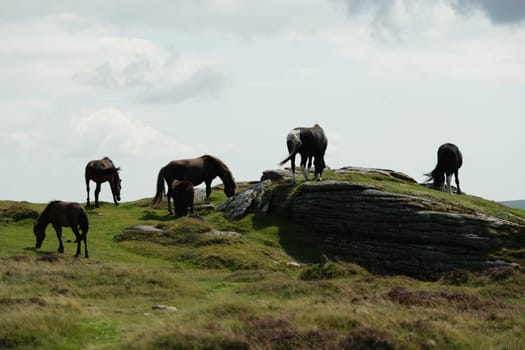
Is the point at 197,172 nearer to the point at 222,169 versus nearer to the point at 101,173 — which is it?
the point at 222,169

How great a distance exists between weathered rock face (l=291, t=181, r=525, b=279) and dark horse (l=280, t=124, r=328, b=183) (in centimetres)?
Answer: 309

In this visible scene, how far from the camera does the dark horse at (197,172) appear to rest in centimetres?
4572

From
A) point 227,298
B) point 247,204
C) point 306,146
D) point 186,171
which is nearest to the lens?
point 227,298

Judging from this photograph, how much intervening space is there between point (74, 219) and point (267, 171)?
18442 mm

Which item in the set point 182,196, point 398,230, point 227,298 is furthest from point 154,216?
point 227,298

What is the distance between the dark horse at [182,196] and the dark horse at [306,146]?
19.7ft

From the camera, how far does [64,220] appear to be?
32219 millimetres

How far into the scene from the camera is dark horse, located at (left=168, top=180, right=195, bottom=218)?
135 feet

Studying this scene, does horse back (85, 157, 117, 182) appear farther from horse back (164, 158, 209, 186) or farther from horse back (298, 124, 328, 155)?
horse back (298, 124, 328, 155)

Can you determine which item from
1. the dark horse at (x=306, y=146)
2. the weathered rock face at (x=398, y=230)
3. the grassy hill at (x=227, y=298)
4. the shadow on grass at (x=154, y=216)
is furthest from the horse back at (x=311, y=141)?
the shadow on grass at (x=154, y=216)

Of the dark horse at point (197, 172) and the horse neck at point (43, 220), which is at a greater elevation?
the dark horse at point (197, 172)

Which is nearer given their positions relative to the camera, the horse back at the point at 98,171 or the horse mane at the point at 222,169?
the horse mane at the point at 222,169

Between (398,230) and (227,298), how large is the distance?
15916 mm

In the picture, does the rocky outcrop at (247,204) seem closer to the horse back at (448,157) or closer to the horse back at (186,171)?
the horse back at (186,171)
